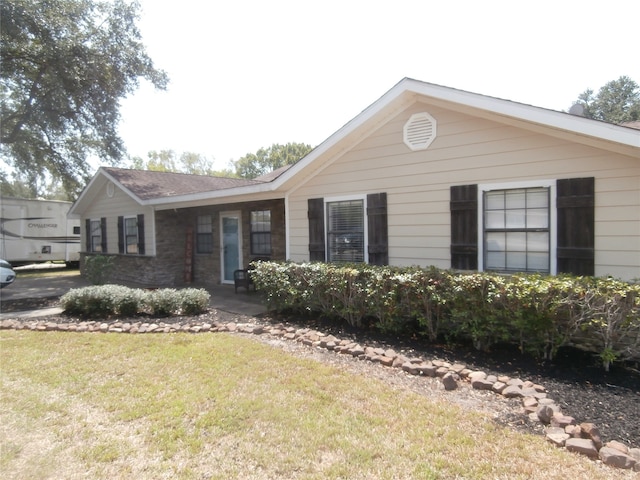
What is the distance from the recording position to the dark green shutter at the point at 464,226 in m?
5.72

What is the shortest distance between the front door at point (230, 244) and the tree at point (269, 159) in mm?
32058

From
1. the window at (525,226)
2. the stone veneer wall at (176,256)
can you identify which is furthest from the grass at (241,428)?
the stone veneer wall at (176,256)

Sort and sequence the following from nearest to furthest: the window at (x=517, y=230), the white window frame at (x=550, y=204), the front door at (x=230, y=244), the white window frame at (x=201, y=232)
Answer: the white window frame at (x=550, y=204), the window at (x=517, y=230), the front door at (x=230, y=244), the white window frame at (x=201, y=232)

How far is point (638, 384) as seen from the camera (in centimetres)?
365

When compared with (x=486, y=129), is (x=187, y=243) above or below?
below

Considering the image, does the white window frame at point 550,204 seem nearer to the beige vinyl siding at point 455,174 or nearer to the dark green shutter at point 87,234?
the beige vinyl siding at point 455,174

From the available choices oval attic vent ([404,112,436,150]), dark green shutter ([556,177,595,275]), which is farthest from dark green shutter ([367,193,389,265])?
dark green shutter ([556,177,595,275])

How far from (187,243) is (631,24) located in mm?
11554

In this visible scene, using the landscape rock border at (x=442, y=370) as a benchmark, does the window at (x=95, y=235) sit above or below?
above

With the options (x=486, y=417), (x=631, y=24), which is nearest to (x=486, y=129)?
(x=631, y=24)

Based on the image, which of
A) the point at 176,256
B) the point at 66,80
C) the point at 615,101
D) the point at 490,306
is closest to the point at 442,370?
the point at 490,306

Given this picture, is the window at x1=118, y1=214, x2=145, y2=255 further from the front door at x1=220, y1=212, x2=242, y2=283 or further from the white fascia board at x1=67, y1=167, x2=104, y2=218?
the front door at x1=220, y1=212, x2=242, y2=283

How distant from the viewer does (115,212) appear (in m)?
14.0

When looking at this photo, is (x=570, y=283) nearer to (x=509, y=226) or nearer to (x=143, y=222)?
(x=509, y=226)
